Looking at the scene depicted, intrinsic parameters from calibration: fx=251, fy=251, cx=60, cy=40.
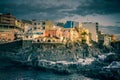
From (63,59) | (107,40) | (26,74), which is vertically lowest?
(26,74)

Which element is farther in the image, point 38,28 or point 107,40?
point 107,40

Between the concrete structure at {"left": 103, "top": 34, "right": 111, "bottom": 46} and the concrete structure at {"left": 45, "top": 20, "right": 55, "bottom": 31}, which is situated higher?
the concrete structure at {"left": 45, "top": 20, "right": 55, "bottom": 31}

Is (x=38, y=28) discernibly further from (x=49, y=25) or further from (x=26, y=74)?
(x=26, y=74)

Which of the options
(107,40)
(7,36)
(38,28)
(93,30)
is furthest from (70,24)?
(7,36)

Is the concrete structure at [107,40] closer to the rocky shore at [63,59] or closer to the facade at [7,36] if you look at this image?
the rocky shore at [63,59]

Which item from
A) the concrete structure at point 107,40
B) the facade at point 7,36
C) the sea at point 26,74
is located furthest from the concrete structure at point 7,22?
the concrete structure at point 107,40

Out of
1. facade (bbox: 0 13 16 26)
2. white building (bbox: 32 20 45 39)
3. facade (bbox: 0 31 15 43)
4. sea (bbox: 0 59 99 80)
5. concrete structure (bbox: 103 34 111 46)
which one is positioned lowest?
sea (bbox: 0 59 99 80)

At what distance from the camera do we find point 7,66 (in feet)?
56.9

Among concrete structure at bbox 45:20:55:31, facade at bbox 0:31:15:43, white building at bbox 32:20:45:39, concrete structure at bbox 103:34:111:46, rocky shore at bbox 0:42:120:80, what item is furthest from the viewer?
concrete structure at bbox 103:34:111:46

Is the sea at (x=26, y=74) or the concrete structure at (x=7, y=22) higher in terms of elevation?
the concrete structure at (x=7, y=22)

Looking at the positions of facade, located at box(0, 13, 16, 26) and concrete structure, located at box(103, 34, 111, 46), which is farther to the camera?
concrete structure, located at box(103, 34, 111, 46)

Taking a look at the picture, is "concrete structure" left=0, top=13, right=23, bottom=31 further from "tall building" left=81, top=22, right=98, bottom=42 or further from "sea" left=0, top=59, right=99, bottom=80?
"tall building" left=81, top=22, right=98, bottom=42

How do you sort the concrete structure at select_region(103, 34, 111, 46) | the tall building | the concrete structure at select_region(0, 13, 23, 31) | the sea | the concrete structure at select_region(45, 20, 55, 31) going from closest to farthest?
the sea
the concrete structure at select_region(0, 13, 23, 31)
the concrete structure at select_region(45, 20, 55, 31)
the tall building
the concrete structure at select_region(103, 34, 111, 46)

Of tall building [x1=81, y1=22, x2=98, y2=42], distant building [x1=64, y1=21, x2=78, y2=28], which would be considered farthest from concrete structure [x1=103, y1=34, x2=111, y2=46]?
distant building [x1=64, y1=21, x2=78, y2=28]
